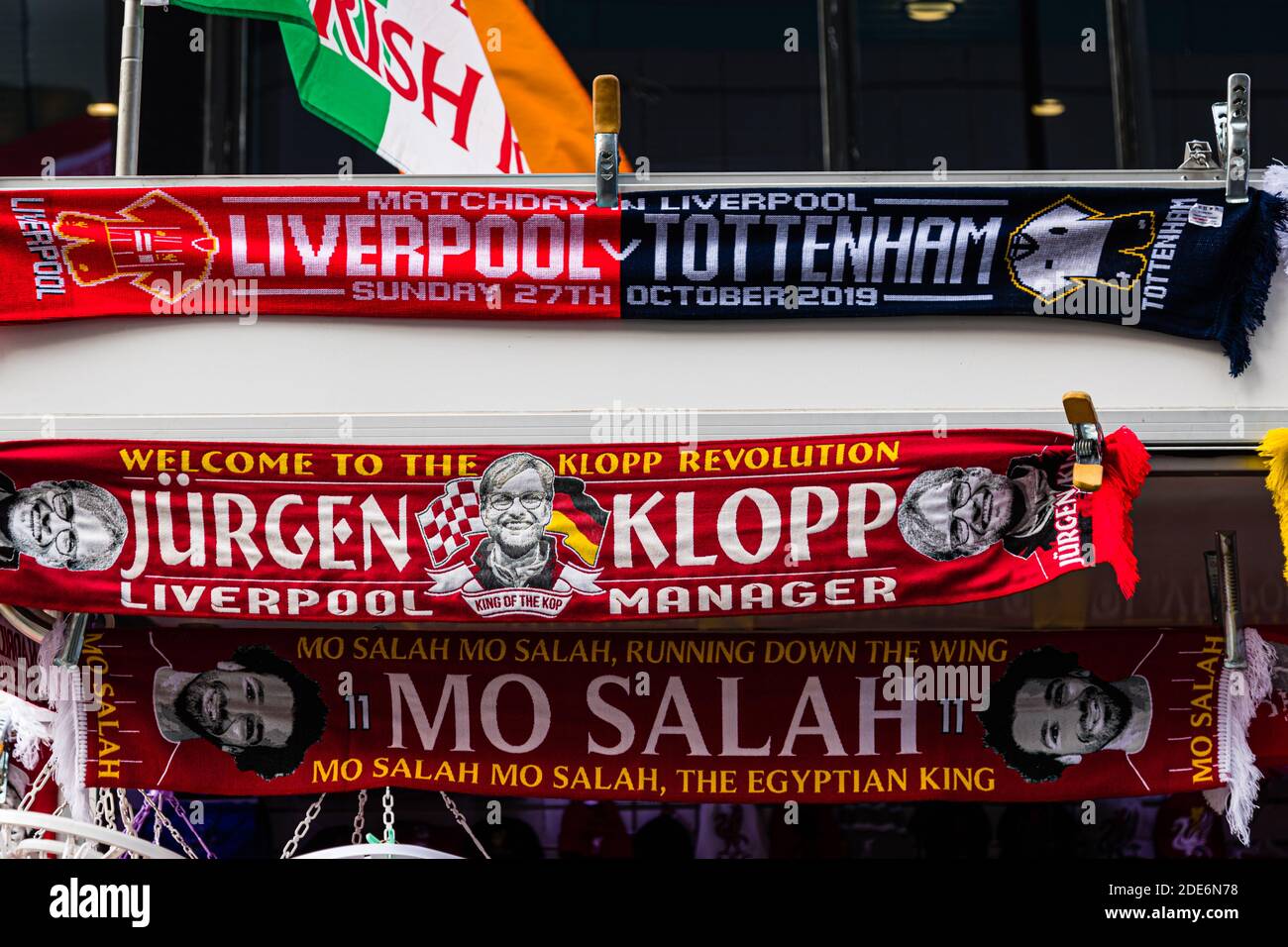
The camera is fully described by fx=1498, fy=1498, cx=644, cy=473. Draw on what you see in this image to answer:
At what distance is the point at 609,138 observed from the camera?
5.30 metres

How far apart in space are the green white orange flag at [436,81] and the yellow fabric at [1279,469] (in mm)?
2929

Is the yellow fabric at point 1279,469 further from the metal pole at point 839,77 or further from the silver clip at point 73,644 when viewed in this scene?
the silver clip at point 73,644

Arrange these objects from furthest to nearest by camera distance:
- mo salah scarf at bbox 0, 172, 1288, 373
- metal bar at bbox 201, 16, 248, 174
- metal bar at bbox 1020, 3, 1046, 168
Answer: metal bar at bbox 201, 16, 248, 174 < metal bar at bbox 1020, 3, 1046, 168 < mo salah scarf at bbox 0, 172, 1288, 373

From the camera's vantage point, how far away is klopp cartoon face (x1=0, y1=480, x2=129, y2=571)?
521cm

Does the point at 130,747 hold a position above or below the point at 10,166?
below

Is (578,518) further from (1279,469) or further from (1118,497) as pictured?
(1279,469)

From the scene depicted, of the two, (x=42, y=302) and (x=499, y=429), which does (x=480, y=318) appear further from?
(x=42, y=302)

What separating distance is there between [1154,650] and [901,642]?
993 mm

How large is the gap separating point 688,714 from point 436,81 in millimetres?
2706

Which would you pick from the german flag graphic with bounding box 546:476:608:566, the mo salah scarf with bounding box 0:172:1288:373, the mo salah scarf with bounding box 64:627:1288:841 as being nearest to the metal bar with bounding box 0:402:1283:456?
the german flag graphic with bounding box 546:476:608:566

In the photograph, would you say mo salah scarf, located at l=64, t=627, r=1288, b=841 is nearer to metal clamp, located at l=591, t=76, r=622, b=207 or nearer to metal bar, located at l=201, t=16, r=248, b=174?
metal clamp, located at l=591, t=76, r=622, b=207

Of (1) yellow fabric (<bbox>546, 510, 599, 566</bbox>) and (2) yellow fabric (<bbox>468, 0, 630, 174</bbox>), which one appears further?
(2) yellow fabric (<bbox>468, 0, 630, 174</bbox>)

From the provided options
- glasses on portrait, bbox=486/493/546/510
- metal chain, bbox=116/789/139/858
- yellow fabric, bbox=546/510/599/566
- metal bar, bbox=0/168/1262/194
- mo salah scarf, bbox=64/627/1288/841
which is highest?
metal bar, bbox=0/168/1262/194

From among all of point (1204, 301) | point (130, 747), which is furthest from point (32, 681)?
point (1204, 301)
